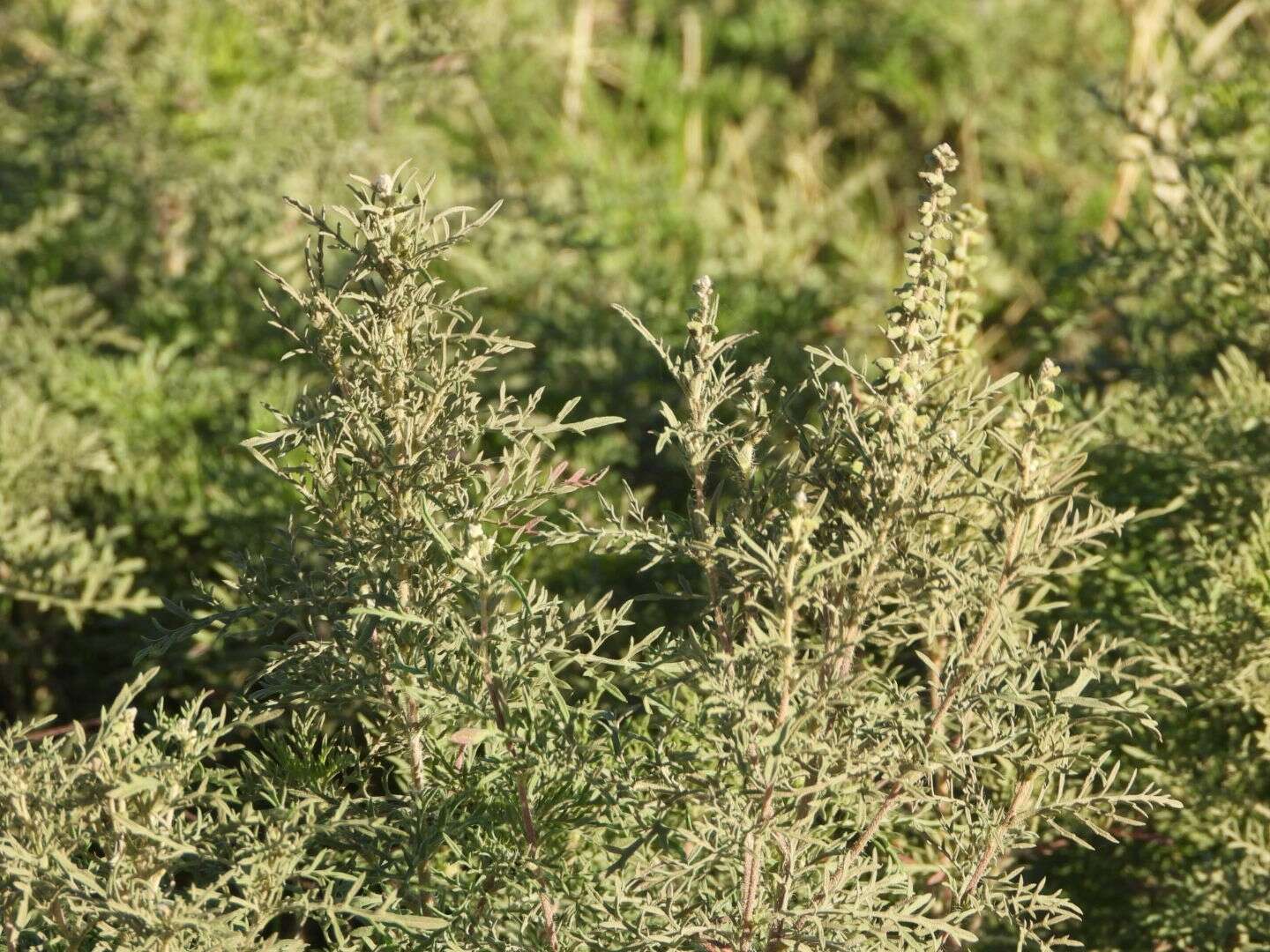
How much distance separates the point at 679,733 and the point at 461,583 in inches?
13.8

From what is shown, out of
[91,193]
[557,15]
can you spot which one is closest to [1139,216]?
[91,193]

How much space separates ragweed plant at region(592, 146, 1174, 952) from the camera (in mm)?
1285

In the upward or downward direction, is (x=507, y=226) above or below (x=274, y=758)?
above

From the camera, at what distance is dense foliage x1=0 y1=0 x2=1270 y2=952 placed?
133cm

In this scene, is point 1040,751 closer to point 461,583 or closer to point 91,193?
point 461,583

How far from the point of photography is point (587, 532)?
4.39 ft

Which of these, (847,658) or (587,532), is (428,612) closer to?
(587,532)

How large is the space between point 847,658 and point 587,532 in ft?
0.91

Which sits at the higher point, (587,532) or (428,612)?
(587,532)

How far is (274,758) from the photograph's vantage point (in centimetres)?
165

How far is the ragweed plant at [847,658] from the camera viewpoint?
1285mm

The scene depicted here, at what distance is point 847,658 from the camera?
134cm

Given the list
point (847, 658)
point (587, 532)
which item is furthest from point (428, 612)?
point (847, 658)

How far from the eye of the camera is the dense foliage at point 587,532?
133 centimetres
